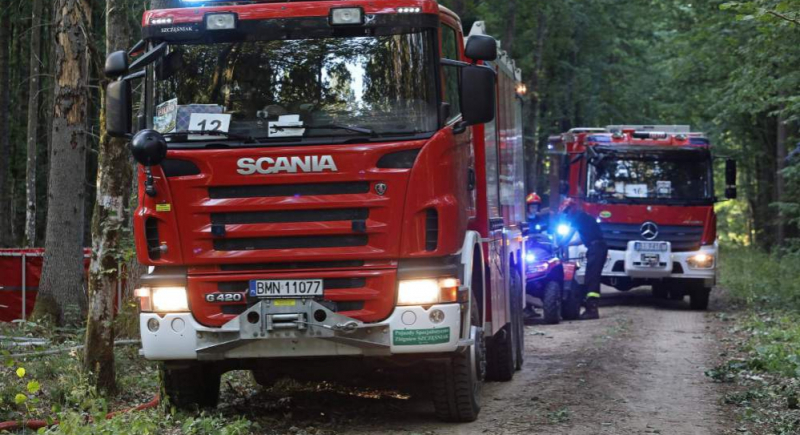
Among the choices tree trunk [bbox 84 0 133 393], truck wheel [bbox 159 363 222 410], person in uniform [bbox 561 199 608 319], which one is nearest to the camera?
truck wheel [bbox 159 363 222 410]

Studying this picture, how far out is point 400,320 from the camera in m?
8.34

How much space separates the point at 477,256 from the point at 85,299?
933 centimetres

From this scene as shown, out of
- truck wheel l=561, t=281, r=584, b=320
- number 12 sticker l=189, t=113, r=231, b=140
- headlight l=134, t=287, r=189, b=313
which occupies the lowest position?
truck wheel l=561, t=281, r=584, b=320

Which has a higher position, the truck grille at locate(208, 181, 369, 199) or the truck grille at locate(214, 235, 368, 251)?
the truck grille at locate(208, 181, 369, 199)

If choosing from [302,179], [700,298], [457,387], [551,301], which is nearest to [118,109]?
[302,179]

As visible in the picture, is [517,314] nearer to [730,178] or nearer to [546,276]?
[546,276]

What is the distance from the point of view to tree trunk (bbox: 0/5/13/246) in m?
23.0

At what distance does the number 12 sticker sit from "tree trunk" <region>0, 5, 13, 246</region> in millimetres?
15119

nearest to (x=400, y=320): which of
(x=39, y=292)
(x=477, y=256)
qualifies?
(x=477, y=256)

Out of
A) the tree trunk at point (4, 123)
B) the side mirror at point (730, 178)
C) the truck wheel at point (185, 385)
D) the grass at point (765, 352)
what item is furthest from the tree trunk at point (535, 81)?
the truck wheel at point (185, 385)

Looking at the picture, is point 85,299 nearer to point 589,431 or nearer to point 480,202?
point 480,202

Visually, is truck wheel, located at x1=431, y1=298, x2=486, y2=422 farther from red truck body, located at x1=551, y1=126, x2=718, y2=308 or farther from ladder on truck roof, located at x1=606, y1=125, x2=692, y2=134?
ladder on truck roof, located at x1=606, y1=125, x2=692, y2=134

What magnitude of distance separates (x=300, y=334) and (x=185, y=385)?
1414mm

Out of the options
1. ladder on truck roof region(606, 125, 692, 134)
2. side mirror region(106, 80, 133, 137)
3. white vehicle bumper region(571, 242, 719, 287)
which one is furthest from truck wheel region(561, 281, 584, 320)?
side mirror region(106, 80, 133, 137)
